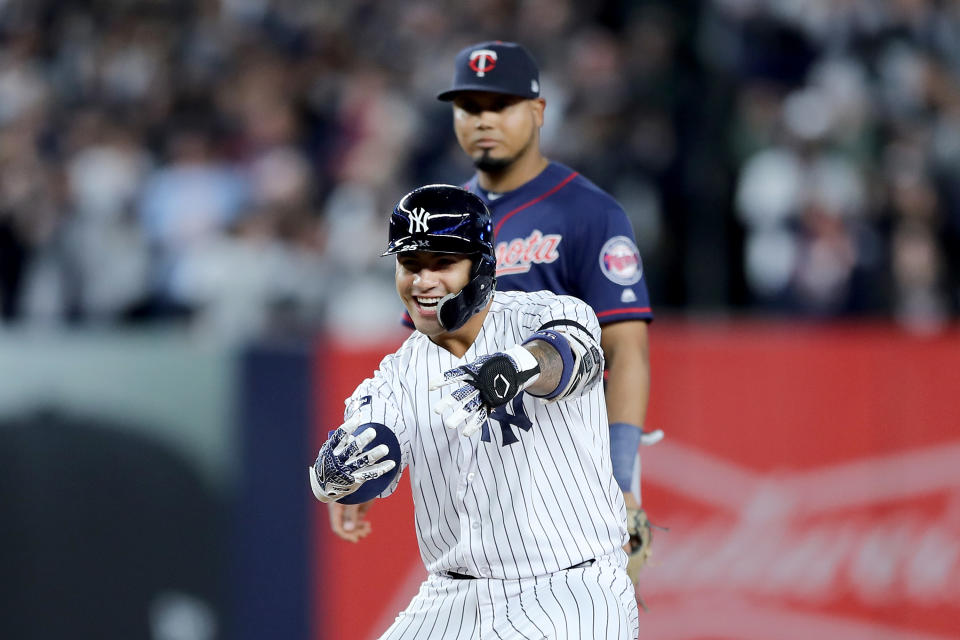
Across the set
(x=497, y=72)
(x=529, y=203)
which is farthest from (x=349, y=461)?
(x=497, y=72)

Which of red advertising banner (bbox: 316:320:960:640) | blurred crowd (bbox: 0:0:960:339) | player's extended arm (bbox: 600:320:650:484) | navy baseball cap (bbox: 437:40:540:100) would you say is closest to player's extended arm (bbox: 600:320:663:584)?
player's extended arm (bbox: 600:320:650:484)

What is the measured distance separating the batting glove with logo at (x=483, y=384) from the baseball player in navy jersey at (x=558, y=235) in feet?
4.17

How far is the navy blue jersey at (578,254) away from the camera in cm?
500

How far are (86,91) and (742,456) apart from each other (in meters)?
6.90

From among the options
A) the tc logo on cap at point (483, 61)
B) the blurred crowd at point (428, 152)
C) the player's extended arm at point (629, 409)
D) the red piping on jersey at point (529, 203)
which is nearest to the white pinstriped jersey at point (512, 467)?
the player's extended arm at point (629, 409)

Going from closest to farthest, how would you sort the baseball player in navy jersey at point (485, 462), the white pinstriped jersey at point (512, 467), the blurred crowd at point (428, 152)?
the baseball player in navy jersey at point (485, 462), the white pinstriped jersey at point (512, 467), the blurred crowd at point (428, 152)

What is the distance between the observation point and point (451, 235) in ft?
13.3

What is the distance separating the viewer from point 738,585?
8.62 meters

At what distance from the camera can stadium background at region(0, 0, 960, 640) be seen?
8602mm

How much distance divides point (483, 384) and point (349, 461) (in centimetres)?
51

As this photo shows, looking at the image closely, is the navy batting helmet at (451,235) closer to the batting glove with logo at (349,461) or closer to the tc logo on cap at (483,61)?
the batting glove with logo at (349,461)

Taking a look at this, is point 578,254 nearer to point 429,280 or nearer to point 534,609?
point 429,280

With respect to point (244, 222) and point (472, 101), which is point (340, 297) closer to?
point (244, 222)

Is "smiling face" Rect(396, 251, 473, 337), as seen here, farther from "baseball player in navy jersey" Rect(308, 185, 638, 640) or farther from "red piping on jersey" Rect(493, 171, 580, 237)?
"red piping on jersey" Rect(493, 171, 580, 237)
